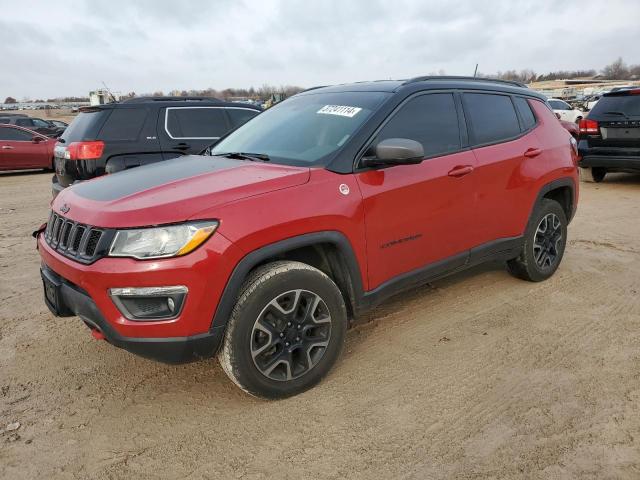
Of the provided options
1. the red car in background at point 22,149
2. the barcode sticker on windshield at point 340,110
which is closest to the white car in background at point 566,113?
the red car in background at point 22,149

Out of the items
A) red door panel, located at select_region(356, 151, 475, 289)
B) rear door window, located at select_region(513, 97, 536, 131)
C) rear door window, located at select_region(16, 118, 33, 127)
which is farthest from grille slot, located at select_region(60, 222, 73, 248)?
rear door window, located at select_region(16, 118, 33, 127)

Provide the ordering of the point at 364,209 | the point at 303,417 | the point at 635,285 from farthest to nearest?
the point at 635,285 < the point at 364,209 < the point at 303,417

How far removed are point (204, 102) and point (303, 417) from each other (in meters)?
5.81

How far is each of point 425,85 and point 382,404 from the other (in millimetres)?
2196

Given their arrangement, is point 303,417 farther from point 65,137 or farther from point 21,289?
point 65,137

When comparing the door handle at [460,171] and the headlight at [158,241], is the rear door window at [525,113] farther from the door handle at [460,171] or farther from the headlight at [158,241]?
the headlight at [158,241]

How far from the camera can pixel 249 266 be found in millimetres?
2590

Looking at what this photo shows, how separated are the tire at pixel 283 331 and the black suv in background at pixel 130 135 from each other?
12.7ft

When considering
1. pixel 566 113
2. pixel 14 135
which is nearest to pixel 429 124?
pixel 14 135

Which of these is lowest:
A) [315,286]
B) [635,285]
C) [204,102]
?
[635,285]

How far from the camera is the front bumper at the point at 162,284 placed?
2.42 m

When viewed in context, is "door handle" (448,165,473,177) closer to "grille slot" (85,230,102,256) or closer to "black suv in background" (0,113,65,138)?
"grille slot" (85,230,102,256)

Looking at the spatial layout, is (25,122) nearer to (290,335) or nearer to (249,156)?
(249,156)

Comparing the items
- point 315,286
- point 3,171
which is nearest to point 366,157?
point 315,286
